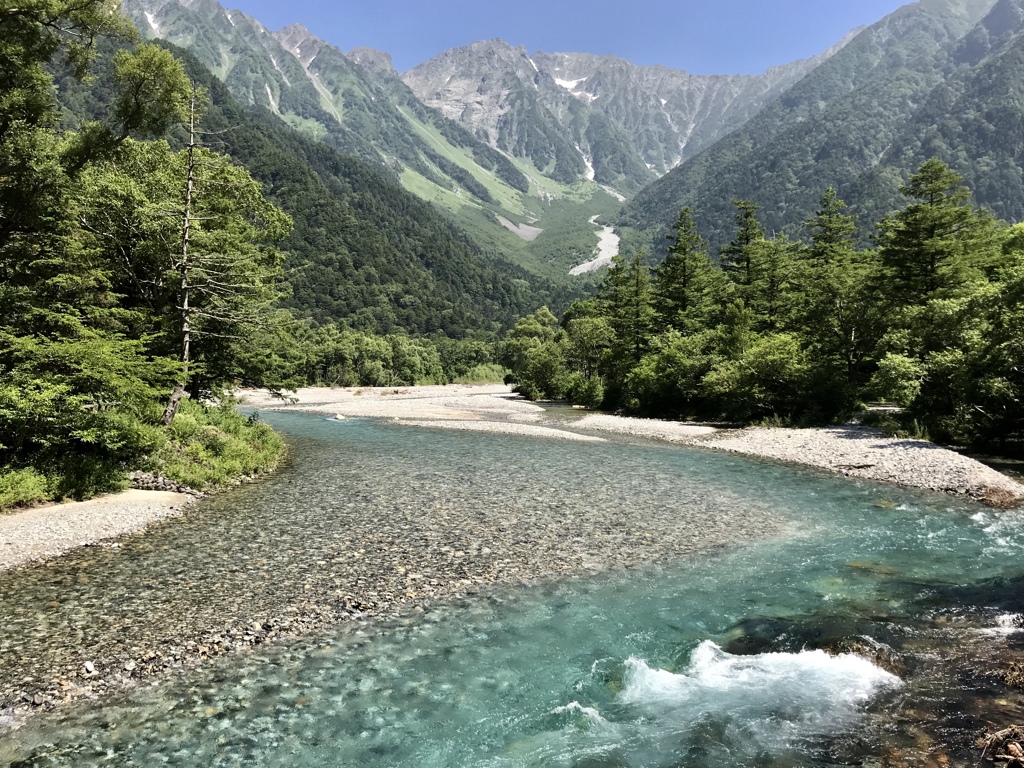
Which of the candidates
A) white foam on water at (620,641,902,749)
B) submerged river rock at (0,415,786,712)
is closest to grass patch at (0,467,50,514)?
submerged river rock at (0,415,786,712)

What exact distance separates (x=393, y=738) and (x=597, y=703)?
2.79 meters

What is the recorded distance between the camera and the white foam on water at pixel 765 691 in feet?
22.4

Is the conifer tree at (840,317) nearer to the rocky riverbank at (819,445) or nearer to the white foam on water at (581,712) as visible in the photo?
the rocky riverbank at (819,445)

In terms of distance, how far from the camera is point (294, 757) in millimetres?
6297

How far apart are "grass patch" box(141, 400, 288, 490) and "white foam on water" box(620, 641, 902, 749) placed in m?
17.3

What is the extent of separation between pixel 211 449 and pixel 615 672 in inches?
765

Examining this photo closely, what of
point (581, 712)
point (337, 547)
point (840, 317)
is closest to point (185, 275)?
point (337, 547)

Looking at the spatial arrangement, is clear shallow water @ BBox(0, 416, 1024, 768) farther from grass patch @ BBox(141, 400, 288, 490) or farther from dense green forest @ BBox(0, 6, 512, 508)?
dense green forest @ BBox(0, 6, 512, 508)

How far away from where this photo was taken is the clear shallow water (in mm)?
6477

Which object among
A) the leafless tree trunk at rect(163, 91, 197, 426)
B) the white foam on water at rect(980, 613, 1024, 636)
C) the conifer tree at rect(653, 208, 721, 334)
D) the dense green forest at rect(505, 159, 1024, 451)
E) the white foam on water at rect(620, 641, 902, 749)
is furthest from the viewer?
the conifer tree at rect(653, 208, 721, 334)

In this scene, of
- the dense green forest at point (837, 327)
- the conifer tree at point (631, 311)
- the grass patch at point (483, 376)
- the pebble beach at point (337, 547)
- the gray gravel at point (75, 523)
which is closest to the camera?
the pebble beach at point (337, 547)

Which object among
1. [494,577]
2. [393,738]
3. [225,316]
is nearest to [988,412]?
[494,577]

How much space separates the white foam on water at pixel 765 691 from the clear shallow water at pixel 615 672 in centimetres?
3

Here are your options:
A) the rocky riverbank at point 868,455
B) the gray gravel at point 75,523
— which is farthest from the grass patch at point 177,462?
the rocky riverbank at point 868,455
